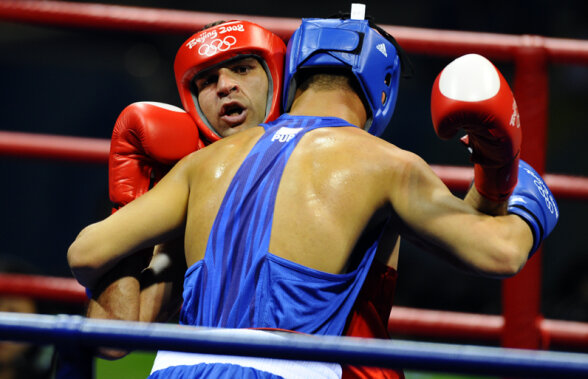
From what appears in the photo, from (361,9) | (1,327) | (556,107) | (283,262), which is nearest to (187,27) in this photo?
(361,9)

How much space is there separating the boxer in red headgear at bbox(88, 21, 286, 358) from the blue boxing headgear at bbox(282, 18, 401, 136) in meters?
0.09

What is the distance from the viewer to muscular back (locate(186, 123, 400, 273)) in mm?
1472

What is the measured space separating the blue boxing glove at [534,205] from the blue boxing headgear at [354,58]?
0.38 meters

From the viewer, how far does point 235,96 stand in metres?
1.85

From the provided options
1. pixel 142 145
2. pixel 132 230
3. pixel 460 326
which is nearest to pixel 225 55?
pixel 142 145

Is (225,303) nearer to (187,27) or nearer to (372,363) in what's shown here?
(372,363)

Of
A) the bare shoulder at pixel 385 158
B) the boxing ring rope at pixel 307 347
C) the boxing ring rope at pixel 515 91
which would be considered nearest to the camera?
the boxing ring rope at pixel 307 347

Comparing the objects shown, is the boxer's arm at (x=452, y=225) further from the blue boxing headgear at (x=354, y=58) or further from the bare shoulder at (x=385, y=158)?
the blue boxing headgear at (x=354, y=58)

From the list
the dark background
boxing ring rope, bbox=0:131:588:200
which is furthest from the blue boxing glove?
the dark background

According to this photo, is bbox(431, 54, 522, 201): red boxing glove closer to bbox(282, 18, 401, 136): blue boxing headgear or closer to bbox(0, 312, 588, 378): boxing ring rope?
bbox(282, 18, 401, 136): blue boxing headgear

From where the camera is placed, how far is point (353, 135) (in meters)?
1.59

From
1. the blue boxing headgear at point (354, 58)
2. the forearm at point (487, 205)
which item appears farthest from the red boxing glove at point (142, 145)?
the forearm at point (487, 205)

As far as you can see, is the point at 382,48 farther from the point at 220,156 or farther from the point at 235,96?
the point at 220,156

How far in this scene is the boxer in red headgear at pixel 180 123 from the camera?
171 centimetres
